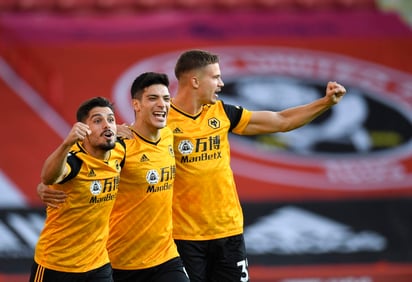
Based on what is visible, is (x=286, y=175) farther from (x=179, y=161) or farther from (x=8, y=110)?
(x=179, y=161)

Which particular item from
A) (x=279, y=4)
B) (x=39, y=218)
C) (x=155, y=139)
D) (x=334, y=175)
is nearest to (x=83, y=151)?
(x=155, y=139)

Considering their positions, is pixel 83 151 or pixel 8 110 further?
pixel 8 110

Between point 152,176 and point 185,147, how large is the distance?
1.81ft

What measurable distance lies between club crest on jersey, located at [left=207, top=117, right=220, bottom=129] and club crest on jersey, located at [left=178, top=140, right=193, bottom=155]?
0.27 meters

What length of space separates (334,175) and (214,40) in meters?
2.64

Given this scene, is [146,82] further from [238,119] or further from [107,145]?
[238,119]

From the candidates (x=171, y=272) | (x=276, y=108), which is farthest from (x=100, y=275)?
(x=276, y=108)

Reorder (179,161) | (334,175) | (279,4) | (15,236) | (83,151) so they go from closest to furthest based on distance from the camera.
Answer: (83,151) → (179,161) → (15,236) → (334,175) → (279,4)

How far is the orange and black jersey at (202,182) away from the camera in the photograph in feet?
28.8

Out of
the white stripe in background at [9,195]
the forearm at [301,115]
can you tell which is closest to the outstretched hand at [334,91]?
the forearm at [301,115]

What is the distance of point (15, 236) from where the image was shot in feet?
44.3

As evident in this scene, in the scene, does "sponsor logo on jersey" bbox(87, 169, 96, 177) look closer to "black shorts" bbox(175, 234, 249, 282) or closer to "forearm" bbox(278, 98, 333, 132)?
"black shorts" bbox(175, 234, 249, 282)

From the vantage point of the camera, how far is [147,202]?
8.40m

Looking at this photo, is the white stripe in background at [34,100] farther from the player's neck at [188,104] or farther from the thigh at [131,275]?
the thigh at [131,275]
